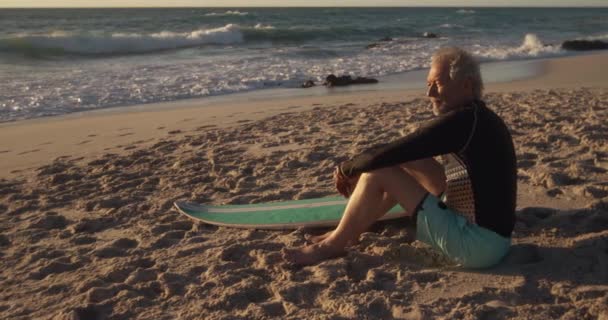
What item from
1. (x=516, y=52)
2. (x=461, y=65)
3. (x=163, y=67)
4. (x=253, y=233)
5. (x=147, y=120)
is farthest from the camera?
(x=516, y=52)

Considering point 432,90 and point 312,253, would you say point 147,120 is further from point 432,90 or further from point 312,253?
point 432,90

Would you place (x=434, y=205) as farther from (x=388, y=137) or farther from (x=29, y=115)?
(x=29, y=115)

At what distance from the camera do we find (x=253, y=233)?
374 cm

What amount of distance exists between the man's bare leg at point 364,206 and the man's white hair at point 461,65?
51 cm

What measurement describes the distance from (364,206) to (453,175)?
0.46 m

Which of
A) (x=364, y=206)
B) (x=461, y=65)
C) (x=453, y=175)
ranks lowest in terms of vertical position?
(x=364, y=206)

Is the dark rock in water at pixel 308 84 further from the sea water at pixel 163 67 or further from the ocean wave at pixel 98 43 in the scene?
the ocean wave at pixel 98 43

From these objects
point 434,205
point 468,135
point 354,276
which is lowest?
point 354,276

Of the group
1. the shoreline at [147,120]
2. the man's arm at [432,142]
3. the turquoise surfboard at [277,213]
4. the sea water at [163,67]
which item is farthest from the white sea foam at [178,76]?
the man's arm at [432,142]

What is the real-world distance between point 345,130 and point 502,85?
15.7 feet

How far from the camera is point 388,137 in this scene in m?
5.92

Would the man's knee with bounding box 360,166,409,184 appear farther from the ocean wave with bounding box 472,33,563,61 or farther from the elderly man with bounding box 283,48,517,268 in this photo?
the ocean wave with bounding box 472,33,563,61

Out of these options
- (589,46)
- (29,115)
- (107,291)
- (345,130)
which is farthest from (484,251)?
(589,46)

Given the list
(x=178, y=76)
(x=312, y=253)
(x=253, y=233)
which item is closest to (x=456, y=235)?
(x=312, y=253)
